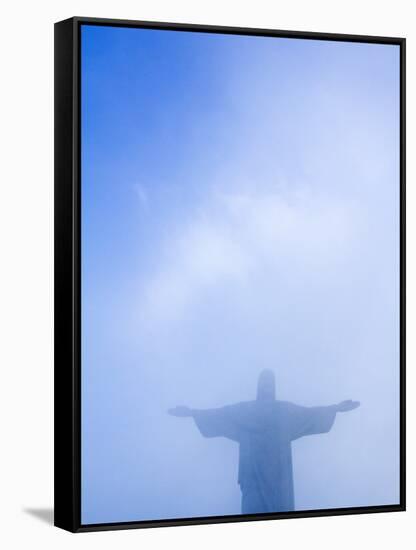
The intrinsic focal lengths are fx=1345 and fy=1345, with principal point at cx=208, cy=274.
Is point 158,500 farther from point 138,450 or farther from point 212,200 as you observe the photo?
point 212,200

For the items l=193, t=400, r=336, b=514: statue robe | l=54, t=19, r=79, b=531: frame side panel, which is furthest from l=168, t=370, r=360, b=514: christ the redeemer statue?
l=54, t=19, r=79, b=531: frame side panel

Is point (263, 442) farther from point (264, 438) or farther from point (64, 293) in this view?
→ point (64, 293)

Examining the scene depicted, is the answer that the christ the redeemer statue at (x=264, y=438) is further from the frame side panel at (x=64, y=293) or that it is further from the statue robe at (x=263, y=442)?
the frame side panel at (x=64, y=293)

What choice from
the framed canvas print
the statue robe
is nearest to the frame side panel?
the framed canvas print

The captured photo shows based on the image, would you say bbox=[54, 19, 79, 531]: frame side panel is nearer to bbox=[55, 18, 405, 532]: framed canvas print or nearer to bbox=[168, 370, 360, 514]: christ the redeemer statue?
bbox=[55, 18, 405, 532]: framed canvas print

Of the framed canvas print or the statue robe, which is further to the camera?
the statue robe

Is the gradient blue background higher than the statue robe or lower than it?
higher

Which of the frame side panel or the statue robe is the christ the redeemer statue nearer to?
the statue robe

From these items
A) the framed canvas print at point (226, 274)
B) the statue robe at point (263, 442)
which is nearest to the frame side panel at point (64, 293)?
the framed canvas print at point (226, 274)
